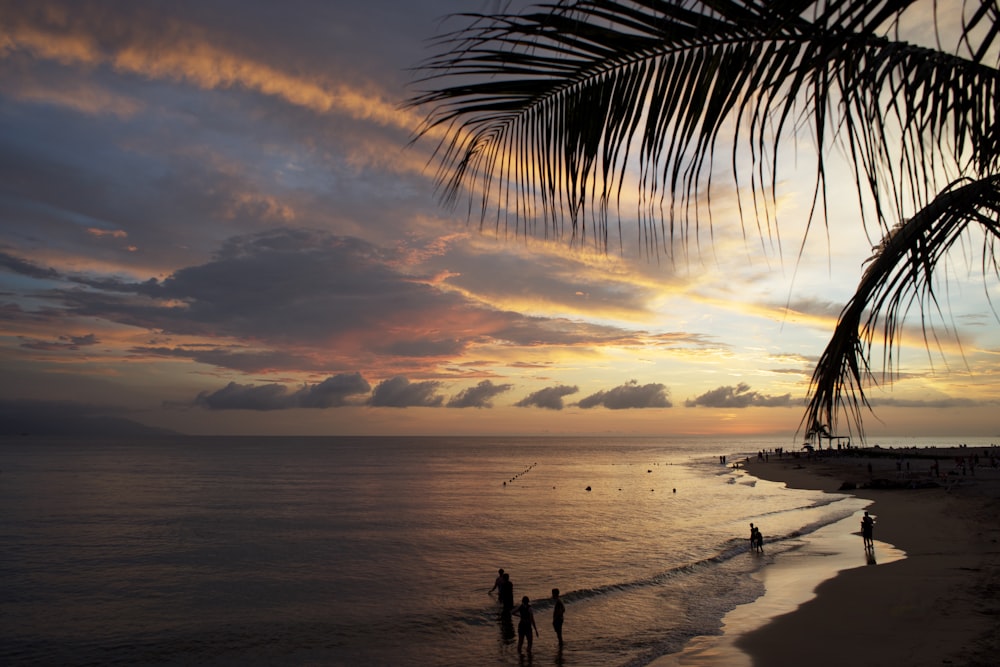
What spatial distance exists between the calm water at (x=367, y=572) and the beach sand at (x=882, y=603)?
1.39 m

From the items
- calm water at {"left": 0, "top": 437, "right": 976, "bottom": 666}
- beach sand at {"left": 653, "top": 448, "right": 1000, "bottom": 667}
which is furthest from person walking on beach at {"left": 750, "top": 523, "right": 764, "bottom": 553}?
beach sand at {"left": 653, "top": 448, "right": 1000, "bottom": 667}

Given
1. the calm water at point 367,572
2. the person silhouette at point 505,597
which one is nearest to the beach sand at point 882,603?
the calm water at point 367,572

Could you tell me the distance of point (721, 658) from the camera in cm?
1540

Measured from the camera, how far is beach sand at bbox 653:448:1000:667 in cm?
1452

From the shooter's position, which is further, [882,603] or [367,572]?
[367,572]

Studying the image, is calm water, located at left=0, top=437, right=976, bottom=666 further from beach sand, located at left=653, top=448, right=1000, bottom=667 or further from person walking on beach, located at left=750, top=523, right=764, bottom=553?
beach sand, located at left=653, top=448, right=1000, bottom=667

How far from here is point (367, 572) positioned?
28406mm

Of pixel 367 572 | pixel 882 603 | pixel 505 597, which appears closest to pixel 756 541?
pixel 882 603

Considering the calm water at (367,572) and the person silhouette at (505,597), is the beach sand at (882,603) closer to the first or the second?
the calm water at (367,572)

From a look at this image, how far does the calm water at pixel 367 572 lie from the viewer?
733 inches

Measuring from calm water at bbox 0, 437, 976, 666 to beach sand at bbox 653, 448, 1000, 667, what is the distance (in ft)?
4.55

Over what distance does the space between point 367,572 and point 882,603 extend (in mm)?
19716

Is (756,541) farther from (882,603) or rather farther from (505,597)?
(505,597)

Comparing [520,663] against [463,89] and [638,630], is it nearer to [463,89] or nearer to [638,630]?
[638,630]
